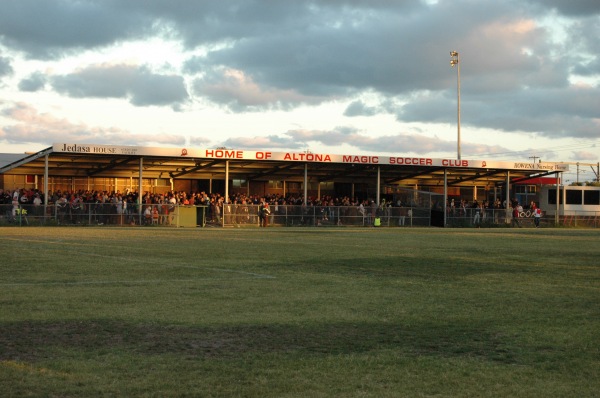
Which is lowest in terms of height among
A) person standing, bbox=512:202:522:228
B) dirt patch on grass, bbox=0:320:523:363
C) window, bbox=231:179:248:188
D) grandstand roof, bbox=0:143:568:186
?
dirt patch on grass, bbox=0:320:523:363

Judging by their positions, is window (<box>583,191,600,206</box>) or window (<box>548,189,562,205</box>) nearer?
window (<box>548,189,562,205</box>)

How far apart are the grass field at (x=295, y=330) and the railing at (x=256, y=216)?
2638cm

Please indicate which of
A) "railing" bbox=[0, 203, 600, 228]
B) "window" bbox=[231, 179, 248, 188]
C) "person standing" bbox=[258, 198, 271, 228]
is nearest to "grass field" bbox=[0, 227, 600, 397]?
"railing" bbox=[0, 203, 600, 228]

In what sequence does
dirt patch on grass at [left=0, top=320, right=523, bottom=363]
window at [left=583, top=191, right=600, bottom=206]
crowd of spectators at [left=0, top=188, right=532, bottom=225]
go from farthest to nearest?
window at [left=583, top=191, right=600, bottom=206]
crowd of spectators at [left=0, top=188, right=532, bottom=225]
dirt patch on grass at [left=0, top=320, right=523, bottom=363]

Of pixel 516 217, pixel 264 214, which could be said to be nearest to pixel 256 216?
pixel 264 214

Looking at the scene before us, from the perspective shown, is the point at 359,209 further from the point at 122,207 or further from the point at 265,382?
the point at 265,382

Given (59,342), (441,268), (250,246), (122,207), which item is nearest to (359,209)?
(122,207)

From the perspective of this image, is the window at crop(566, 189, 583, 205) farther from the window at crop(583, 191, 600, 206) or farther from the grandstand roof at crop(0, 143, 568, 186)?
the grandstand roof at crop(0, 143, 568, 186)

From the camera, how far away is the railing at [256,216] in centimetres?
4341

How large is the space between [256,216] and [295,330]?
1593 inches

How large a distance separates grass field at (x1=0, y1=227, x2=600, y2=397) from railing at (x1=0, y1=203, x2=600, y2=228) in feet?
86.6

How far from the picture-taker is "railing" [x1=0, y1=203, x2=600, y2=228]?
4341 cm

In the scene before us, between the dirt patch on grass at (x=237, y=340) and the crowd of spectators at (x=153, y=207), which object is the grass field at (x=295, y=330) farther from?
the crowd of spectators at (x=153, y=207)

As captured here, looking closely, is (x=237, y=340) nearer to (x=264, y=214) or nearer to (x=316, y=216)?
(x=264, y=214)
